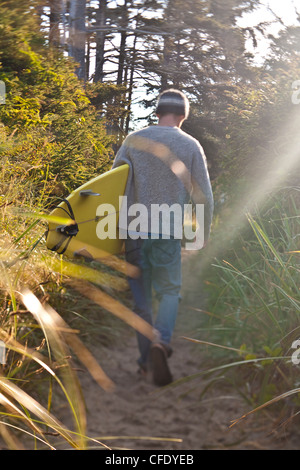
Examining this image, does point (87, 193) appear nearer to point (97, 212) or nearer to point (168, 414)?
point (97, 212)

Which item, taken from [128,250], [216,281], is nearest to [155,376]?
[128,250]

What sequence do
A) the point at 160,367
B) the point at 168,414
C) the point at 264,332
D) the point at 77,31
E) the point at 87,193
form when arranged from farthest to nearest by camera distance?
the point at 77,31 < the point at 87,193 < the point at 160,367 < the point at 264,332 < the point at 168,414

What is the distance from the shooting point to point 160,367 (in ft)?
10.6

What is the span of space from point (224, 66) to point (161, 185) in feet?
37.6

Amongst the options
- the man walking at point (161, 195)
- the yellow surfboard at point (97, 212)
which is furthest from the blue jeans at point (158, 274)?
the yellow surfboard at point (97, 212)

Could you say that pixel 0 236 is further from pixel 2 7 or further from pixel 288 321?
pixel 2 7

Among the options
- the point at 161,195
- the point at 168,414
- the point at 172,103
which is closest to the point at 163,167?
the point at 161,195

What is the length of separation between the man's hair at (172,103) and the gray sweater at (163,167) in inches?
5.5

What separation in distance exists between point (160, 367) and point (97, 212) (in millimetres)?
1147

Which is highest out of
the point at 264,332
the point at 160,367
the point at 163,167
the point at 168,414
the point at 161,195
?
the point at 163,167

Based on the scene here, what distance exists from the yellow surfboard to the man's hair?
50 centimetres

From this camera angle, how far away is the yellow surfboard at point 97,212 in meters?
3.52

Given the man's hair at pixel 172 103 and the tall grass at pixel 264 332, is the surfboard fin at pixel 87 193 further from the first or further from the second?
the tall grass at pixel 264 332

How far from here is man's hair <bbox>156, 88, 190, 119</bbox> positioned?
3674mm
